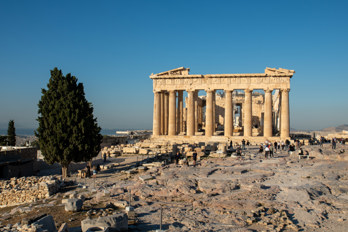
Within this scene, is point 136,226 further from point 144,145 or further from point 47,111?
point 144,145

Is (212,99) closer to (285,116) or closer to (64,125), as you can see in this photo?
(285,116)

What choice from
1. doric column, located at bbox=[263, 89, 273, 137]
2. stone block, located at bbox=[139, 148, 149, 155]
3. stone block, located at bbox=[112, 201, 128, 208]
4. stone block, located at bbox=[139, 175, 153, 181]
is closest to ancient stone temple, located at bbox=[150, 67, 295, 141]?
doric column, located at bbox=[263, 89, 273, 137]

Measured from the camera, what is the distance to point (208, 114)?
135 ft

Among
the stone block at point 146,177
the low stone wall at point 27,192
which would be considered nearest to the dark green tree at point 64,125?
the low stone wall at point 27,192

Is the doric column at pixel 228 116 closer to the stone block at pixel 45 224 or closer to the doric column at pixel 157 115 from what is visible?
the doric column at pixel 157 115

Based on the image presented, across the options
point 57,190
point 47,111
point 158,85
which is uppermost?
point 158,85

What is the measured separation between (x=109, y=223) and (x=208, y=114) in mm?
32500

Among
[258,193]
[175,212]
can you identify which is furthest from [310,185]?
[175,212]

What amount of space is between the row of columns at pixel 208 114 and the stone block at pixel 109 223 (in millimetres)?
31908

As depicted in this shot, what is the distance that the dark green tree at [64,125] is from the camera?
23422 millimetres

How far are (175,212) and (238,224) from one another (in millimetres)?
2487

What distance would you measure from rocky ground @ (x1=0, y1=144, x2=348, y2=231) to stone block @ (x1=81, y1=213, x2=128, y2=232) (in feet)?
2.11

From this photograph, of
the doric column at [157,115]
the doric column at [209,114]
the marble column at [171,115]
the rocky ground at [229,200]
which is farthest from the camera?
the doric column at [157,115]

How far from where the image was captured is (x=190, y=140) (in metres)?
39.7
